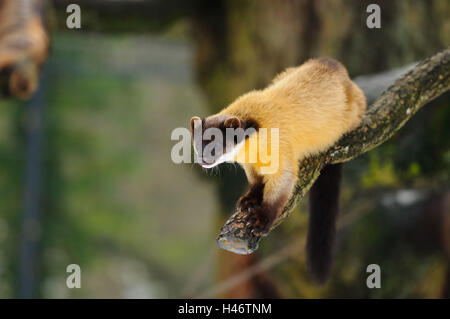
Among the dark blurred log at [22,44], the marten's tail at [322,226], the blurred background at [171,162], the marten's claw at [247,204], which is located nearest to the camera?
the marten's claw at [247,204]

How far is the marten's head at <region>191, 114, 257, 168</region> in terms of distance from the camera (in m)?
0.88

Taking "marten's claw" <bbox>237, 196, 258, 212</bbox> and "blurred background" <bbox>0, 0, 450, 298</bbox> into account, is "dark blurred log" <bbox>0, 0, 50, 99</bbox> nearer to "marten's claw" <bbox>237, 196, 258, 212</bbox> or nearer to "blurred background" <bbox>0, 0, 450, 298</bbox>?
"blurred background" <bbox>0, 0, 450, 298</bbox>

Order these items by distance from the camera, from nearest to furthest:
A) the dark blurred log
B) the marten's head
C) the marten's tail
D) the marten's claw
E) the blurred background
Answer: the marten's head, the marten's claw, the marten's tail, the dark blurred log, the blurred background

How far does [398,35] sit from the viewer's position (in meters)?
1.64

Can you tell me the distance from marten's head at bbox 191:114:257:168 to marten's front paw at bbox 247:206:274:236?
126 mm

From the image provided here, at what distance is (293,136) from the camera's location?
102 centimetres

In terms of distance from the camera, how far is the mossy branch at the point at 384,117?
3.45 ft

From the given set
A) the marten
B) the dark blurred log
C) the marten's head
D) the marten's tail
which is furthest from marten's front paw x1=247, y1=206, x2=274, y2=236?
the dark blurred log

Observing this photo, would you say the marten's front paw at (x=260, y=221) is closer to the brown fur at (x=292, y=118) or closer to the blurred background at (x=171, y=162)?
the brown fur at (x=292, y=118)

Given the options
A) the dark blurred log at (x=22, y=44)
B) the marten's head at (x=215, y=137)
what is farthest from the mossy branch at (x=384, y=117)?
the dark blurred log at (x=22, y=44)

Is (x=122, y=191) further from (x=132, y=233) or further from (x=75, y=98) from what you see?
(x=75, y=98)

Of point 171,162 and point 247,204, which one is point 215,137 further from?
point 171,162

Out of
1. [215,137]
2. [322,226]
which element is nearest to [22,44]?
[215,137]

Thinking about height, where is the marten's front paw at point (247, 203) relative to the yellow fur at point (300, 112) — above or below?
below
